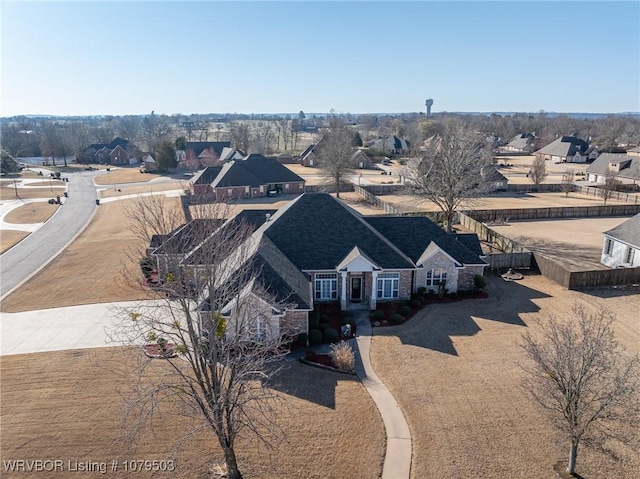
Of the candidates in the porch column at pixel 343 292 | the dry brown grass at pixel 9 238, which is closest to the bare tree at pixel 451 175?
the porch column at pixel 343 292

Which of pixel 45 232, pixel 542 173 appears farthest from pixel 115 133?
pixel 542 173

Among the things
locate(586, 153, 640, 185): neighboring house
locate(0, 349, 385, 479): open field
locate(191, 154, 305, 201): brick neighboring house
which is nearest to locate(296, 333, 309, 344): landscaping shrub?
locate(0, 349, 385, 479): open field

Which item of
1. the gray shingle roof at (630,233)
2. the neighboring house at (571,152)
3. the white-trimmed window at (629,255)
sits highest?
the neighboring house at (571,152)

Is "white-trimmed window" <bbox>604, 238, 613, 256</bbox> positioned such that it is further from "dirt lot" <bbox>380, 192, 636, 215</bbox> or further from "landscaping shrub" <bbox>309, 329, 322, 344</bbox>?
"landscaping shrub" <bbox>309, 329, 322, 344</bbox>

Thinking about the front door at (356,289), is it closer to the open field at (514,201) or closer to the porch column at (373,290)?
the porch column at (373,290)

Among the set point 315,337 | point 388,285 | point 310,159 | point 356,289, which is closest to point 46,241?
point 356,289

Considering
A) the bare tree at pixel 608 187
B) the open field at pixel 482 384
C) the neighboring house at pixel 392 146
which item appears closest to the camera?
the open field at pixel 482 384

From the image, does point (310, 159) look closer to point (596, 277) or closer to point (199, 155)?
point (199, 155)
